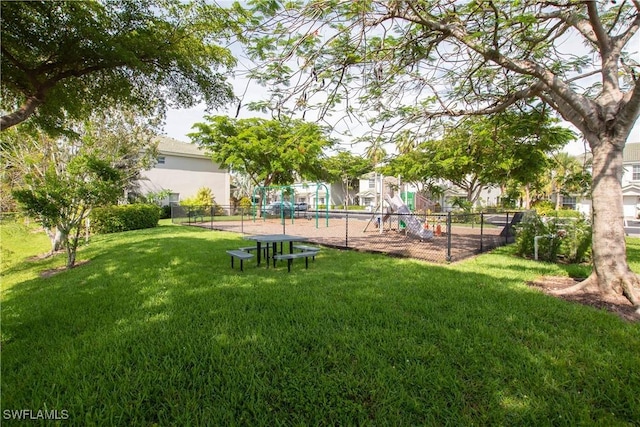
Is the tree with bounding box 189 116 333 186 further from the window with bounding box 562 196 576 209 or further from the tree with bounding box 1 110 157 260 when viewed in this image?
the window with bounding box 562 196 576 209

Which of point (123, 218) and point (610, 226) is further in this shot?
point (123, 218)

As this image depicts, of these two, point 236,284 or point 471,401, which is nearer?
point 471,401

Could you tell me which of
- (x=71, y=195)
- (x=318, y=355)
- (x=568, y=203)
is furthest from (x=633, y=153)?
(x=71, y=195)

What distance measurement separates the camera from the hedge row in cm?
1559

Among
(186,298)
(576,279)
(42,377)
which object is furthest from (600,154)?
(42,377)

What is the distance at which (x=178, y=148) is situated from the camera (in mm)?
Answer: 29234

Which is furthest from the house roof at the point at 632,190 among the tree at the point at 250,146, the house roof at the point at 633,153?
the tree at the point at 250,146

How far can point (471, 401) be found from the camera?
2355mm

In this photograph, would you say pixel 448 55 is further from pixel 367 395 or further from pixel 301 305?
pixel 367 395

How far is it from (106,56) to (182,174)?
26.4 metres

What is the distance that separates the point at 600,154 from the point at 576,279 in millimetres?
2420

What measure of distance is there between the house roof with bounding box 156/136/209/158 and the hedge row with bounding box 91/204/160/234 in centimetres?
1050

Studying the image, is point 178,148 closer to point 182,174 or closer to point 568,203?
point 182,174

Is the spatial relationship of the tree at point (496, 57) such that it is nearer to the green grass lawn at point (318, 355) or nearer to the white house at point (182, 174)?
the green grass lawn at point (318, 355)
